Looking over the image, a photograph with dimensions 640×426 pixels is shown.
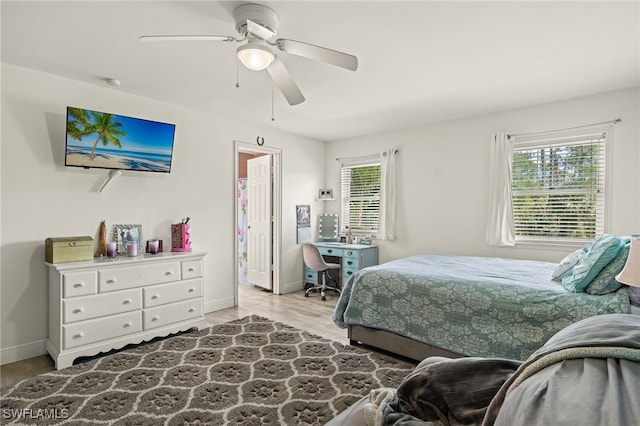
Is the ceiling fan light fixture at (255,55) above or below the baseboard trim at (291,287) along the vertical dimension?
above

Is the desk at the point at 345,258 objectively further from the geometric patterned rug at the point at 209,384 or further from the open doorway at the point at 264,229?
the geometric patterned rug at the point at 209,384

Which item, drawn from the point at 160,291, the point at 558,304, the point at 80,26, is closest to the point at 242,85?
the point at 80,26

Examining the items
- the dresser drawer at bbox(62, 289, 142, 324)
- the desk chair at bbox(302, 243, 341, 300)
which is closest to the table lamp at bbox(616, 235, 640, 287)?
the desk chair at bbox(302, 243, 341, 300)

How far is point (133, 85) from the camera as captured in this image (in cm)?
331

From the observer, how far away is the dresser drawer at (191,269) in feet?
11.6

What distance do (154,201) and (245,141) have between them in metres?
1.49

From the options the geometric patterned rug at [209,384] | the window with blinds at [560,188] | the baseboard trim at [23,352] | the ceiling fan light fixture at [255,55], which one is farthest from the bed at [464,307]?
the baseboard trim at [23,352]

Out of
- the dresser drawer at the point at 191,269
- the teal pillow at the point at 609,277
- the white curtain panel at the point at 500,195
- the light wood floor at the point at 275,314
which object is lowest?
the light wood floor at the point at 275,314

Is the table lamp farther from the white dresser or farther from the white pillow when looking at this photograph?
the white dresser

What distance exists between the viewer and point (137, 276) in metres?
3.19

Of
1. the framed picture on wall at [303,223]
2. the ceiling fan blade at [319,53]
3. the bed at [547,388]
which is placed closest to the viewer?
the bed at [547,388]

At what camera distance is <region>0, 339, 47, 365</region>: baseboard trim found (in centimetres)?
286

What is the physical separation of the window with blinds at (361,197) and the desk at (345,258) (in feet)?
1.56

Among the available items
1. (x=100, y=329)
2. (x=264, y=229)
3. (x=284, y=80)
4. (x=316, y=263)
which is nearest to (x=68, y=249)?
(x=100, y=329)
